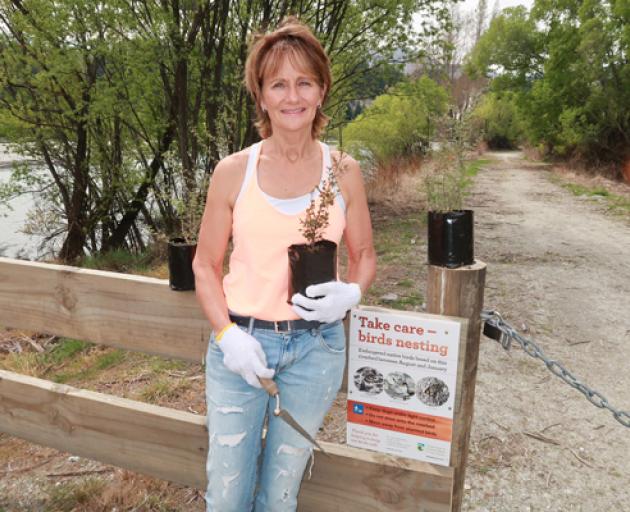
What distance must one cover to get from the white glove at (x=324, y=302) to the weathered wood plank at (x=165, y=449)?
1.89 feet

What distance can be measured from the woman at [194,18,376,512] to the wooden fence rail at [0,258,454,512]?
24 centimetres

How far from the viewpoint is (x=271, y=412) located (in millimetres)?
1787

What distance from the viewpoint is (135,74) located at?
923cm

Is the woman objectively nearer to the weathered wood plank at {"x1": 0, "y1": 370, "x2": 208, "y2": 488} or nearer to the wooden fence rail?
A: the wooden fence rail

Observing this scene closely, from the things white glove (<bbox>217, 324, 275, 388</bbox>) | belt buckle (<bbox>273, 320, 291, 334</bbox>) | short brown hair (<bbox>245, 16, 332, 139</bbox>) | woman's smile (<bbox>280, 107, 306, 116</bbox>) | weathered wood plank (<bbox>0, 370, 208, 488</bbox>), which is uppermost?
short brown hair (<bbox>245, 16, 332, 139</bbox>)

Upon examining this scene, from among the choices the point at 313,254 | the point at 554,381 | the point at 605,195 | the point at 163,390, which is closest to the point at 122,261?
the point at 163,390

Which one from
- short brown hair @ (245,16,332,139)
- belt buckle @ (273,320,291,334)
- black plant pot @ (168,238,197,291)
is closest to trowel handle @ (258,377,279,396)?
belt buckle @ (273,320,291,334)

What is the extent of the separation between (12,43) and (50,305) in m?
8.49

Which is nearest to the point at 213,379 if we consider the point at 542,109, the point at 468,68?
the point at 542,109

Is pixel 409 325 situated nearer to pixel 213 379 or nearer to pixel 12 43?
pixel 213 379

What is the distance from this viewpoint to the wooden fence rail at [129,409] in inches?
75.5

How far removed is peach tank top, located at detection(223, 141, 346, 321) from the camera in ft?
5.64

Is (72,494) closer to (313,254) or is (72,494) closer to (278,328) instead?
(278,328)

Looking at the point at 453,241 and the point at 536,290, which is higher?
the point at 453,241
